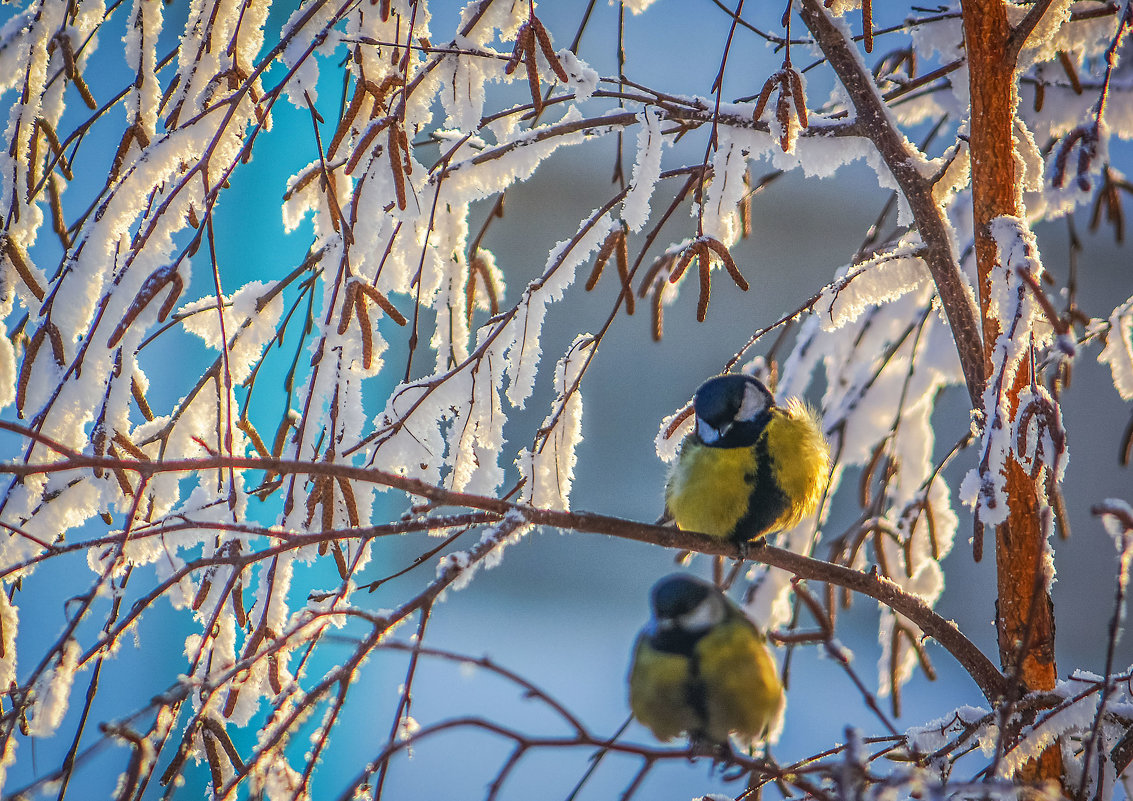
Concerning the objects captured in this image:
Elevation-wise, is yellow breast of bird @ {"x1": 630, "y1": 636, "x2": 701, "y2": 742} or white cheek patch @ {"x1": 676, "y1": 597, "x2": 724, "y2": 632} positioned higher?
white cheek patch @ {"x1": 676, "y1": 597, "x2": 724, "y2": 632}

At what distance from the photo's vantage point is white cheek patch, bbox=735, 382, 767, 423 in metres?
1.21

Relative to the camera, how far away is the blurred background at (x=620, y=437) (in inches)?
131

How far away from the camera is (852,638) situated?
362 centimetres

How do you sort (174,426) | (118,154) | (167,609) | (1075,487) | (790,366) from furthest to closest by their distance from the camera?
(1075,487), (167,609), (790,366), (174,426), (118,154)

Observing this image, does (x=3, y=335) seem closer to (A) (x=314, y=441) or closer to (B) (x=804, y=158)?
(A) (x=314, y=441)

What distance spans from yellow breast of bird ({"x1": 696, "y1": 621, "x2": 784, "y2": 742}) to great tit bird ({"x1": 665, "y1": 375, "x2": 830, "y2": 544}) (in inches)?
8.0

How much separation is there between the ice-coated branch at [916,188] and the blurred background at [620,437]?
7.15 feet

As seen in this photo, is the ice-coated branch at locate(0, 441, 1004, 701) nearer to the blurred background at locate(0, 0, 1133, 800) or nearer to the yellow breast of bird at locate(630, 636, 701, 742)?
the yellow breast of bird at locate(630, 636, 701, 742)

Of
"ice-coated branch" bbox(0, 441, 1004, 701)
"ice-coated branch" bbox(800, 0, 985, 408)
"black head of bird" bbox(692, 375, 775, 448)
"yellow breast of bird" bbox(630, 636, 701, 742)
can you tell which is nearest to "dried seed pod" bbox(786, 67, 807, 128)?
"ice-coated branch" bbox(800, 0, 985, 408)

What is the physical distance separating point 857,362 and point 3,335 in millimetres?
1330

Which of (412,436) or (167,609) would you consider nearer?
(412,436)

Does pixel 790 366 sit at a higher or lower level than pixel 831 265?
lower

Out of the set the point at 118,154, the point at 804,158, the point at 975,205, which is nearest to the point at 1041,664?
the point at 975,205

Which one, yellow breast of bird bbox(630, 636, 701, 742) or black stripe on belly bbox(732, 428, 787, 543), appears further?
black stripe on belly bbox(732, 428, 787, 543)
